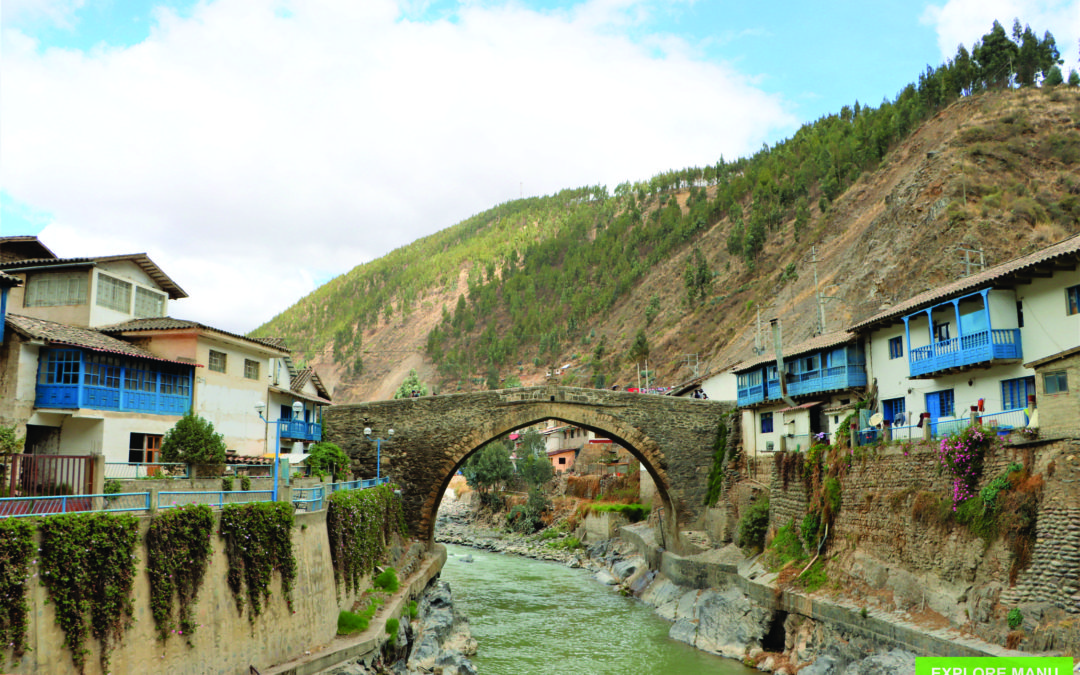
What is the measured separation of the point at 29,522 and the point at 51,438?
10.3 metres

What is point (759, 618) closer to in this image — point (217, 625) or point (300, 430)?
point (217, 625)

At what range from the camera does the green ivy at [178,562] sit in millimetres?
12367

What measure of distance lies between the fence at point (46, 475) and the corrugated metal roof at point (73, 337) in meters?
5.59

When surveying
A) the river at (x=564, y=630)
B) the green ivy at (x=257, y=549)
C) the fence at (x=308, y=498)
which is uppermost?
the fence at (x=308, y=498)

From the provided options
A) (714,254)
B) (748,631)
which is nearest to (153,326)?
(748,631)

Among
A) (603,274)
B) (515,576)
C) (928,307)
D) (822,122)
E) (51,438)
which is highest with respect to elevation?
(822,122)

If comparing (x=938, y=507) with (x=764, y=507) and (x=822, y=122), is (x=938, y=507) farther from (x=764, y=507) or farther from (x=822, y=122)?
(x=822, y=122)

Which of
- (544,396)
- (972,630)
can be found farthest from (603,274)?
(972,630)

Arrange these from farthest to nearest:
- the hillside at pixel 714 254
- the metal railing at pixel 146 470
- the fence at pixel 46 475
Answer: the hillside at pixel 714 254, the metal railing at pixel 146 470, the fence at pixel 46 475

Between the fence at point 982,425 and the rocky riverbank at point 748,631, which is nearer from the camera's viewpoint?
the fence at point 982,425

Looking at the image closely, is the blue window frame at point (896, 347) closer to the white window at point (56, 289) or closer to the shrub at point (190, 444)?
the shrub at point (190, 444)

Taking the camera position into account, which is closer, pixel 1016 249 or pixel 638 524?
pixel 1016 249

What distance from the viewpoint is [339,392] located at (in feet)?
385

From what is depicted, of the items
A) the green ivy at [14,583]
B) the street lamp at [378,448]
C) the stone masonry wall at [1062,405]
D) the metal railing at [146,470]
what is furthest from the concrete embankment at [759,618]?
the green ivy at [14,583]
